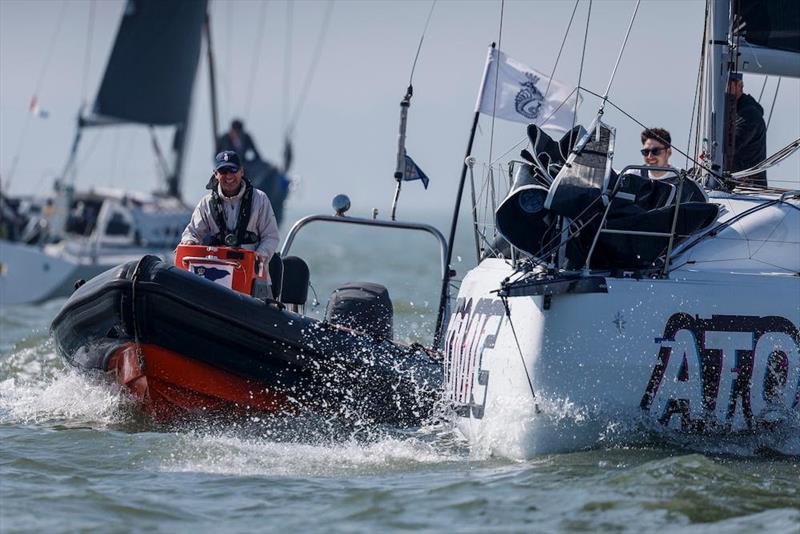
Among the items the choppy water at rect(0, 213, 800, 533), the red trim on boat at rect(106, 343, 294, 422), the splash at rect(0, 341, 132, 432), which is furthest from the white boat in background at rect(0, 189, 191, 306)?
the choppy water at rect(0, 213, 800, 533)

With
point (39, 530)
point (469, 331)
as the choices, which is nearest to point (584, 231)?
point (469, 331)

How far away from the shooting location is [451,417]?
785 cm

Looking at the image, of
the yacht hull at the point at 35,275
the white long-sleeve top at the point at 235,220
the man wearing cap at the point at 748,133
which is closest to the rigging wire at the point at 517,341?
the white long-sleeve top at the point at 235,220

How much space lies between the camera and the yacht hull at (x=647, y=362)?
21.8ft

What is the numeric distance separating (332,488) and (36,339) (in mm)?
8283

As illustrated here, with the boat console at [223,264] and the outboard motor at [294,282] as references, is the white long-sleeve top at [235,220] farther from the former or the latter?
the outboard motor at [294,282]

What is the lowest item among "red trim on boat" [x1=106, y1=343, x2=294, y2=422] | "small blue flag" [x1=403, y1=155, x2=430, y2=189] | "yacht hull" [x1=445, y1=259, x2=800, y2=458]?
"red trim on boat" [x1=106, y1=343, x2=294, y2=422]

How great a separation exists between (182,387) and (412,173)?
90.8 inches

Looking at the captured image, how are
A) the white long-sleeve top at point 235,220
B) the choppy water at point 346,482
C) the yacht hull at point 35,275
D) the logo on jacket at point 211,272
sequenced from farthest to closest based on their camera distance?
the yacht hull at point 35,275 < the white long-sleeve top at point 235,220 < the logo on jacket at point 211,272 < the choppy water at point 346,482

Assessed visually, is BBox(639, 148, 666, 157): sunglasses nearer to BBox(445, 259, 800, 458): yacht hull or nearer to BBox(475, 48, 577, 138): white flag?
BBox(475, 48, 577, 138): white flag

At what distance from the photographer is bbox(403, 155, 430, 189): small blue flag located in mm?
9336

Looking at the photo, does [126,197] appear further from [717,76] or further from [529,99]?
[717,76]

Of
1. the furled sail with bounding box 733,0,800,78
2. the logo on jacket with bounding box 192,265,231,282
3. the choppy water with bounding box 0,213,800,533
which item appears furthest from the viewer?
the furled sail with bounding box 733,0,800,78

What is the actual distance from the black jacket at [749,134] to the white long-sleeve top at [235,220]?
2.78 metres
